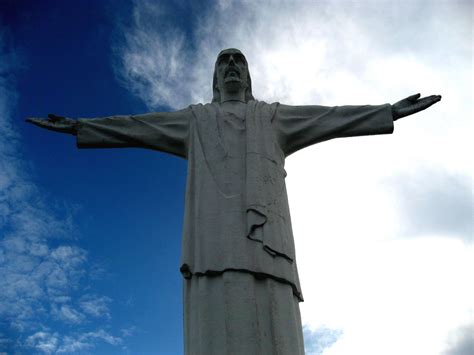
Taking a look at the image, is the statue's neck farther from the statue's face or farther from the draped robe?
the draped robe

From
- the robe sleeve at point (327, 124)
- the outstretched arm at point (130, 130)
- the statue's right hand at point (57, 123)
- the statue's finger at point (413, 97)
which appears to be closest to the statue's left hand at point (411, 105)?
the statue's finger at point (413, 97)

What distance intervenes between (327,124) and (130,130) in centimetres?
325

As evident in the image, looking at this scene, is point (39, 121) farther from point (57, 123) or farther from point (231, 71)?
point (231, 71)

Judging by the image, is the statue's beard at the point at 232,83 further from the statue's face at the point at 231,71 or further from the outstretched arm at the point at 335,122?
the outstretched arm at the point at 335,122

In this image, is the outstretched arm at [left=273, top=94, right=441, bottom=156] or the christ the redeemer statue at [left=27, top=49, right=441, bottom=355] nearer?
the christ the redeemer statue at [left=27, top=49, right=441, bottom=355]

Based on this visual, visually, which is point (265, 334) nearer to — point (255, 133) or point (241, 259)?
point (241, 259)

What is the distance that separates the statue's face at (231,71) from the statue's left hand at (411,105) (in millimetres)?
2664

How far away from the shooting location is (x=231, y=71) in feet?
31.3

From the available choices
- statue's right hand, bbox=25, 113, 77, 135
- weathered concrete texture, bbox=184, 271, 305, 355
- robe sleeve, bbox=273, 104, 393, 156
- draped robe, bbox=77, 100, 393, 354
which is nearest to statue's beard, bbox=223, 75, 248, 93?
draped robe, bbox=77, 100, 393, 354

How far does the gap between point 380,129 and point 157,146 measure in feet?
12.1

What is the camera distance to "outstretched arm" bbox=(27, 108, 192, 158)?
8.79m

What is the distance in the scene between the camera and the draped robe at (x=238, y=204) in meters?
6.76

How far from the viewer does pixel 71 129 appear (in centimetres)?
881

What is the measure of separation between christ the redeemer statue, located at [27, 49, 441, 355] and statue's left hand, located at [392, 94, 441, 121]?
2 centimetres
